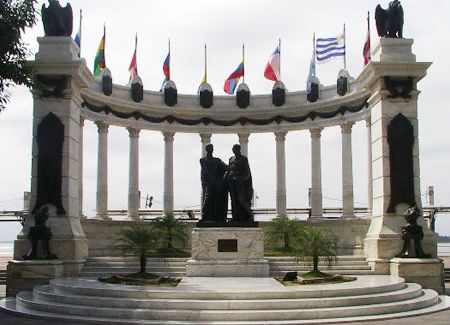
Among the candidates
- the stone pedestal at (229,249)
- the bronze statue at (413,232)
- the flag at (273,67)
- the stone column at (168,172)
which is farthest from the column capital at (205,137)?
the bronze statue at (413,232)

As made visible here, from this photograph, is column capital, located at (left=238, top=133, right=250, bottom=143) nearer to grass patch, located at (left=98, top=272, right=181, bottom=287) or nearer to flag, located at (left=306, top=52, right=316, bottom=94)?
flag, located at (left=306, top=52, right=316, bottom=94)

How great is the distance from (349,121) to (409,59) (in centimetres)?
1680

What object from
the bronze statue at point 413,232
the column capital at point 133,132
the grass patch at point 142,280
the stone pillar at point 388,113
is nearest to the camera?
the grass patch at point 142,280

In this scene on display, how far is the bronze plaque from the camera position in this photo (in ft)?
94.8

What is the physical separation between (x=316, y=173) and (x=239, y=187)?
20.7 metres

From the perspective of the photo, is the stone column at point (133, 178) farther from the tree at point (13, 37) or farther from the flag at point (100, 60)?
the tree at point (13, 37)

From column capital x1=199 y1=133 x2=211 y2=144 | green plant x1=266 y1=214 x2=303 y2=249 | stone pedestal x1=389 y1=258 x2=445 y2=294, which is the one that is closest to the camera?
stone pedestal x1=389 y1=258 x2=445 y2=294

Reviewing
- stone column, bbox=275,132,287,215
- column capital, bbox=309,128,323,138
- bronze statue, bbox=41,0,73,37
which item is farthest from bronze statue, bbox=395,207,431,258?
stone column, bbox=275,132,287,215

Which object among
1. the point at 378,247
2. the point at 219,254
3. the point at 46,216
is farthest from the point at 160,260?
the point at 378,247

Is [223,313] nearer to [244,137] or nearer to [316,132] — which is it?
[316,132]

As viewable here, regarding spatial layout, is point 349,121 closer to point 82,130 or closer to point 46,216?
point 82,130

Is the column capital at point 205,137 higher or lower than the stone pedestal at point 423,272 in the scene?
higher

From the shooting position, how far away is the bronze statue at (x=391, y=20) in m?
32.0

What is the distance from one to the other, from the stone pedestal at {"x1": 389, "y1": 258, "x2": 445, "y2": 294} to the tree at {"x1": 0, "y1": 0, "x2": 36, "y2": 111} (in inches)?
698
